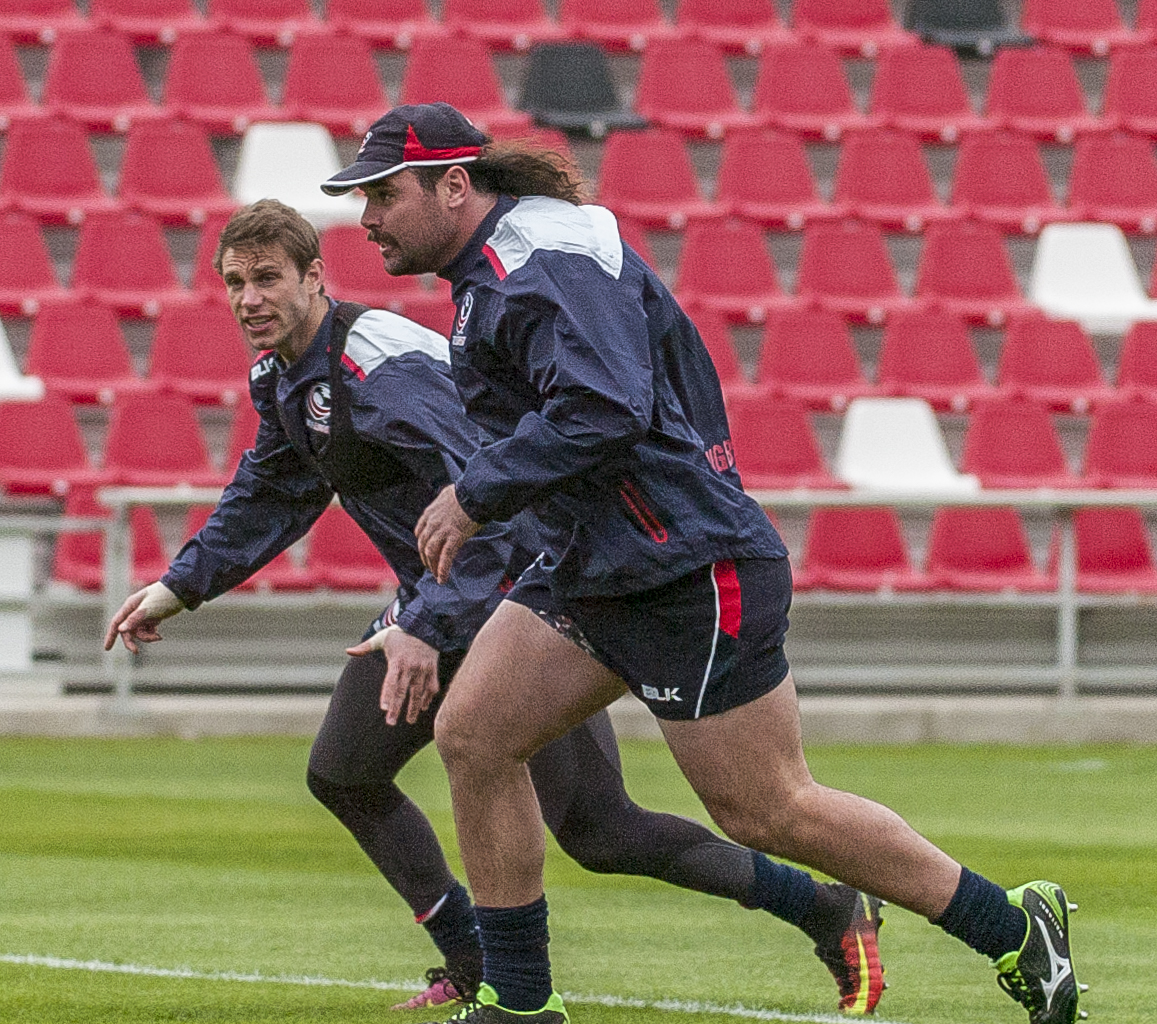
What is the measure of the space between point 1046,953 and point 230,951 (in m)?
2.41

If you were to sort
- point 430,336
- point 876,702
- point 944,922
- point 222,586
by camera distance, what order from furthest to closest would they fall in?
point 876,702
point 222,586
point 430,336
point 944,922

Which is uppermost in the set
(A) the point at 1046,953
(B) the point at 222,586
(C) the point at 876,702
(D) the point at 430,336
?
(D) the point at 430,336

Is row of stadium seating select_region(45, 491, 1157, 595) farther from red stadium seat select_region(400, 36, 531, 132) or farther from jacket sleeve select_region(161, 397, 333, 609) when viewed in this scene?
jacket sleeve select_region(161, 397, 333, 609)

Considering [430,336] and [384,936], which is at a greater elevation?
[430,336]

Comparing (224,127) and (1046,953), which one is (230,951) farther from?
(224,127)

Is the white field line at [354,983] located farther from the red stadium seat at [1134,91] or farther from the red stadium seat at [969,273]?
the red stadium seat at [1134,91]

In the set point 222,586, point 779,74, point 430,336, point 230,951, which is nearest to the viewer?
point 430,336

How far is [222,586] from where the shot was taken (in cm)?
544

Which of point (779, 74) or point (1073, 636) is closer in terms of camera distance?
point (1073, 636)

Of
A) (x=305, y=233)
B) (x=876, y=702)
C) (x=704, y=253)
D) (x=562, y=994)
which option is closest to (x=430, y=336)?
(x=305, y=233)

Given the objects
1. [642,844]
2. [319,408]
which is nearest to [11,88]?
[319,408]

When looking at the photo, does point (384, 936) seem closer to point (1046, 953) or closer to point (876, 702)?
point (1046, 953)

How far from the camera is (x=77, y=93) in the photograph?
46.5 feet

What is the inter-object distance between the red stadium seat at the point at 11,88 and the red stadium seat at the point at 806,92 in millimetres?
4805
